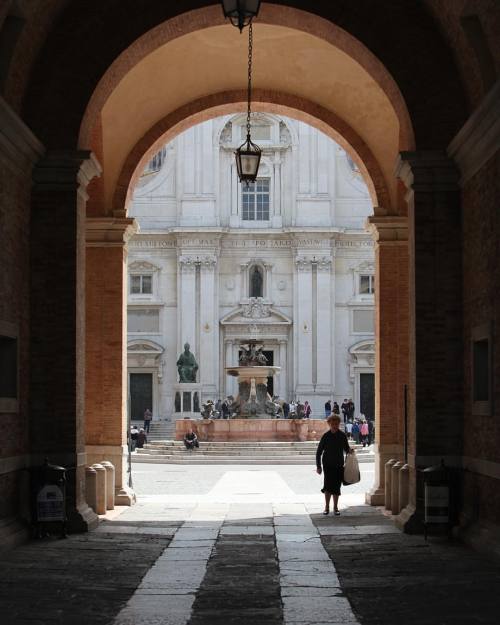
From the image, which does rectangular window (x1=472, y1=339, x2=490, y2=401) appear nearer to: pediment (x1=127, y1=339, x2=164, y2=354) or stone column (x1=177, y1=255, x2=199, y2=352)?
stone column (x1=177, y1=255, x2=199, y2=352)

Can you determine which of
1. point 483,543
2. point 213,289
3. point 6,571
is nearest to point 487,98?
point 483,543

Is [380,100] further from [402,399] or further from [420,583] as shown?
[420,583]

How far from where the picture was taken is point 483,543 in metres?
12.3

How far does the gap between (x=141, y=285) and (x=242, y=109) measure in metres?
38.3

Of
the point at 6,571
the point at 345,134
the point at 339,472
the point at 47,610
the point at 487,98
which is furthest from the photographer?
the point at 345,134

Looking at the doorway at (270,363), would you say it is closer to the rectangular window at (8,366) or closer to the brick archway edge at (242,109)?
the brick archway edge at (242,109)

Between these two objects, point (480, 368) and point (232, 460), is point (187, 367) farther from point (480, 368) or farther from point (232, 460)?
point (480, 368)

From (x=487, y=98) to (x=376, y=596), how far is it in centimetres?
528

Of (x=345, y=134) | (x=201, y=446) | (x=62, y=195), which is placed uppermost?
(x=345, y=134)

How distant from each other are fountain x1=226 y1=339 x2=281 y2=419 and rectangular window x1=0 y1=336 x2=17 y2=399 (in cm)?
2785

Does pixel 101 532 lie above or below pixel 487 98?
below

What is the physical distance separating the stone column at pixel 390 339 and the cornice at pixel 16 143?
751cm

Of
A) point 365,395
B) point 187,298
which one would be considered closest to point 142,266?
point 187,298

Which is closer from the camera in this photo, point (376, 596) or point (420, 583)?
point (376, 596)
